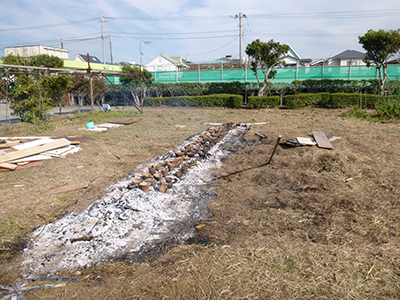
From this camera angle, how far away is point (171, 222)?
3.30 m

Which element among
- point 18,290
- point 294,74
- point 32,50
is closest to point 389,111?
point 294,74

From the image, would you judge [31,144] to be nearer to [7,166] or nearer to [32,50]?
[7,166]

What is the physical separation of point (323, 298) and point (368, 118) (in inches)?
420

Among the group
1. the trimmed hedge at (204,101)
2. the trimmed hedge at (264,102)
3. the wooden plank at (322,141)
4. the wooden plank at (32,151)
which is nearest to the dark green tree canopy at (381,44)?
the trimmed hedge at (264,102)

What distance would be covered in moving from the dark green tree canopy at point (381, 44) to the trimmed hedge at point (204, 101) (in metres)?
7.23

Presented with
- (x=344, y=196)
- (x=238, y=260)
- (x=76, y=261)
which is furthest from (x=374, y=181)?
(x=76, y=261)

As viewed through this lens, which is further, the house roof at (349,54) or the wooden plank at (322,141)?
the house roof at (349,54)

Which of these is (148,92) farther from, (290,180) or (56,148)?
(290,180)

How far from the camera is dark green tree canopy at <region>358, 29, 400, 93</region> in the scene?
13.4 meters

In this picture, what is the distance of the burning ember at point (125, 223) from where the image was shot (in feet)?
8.71

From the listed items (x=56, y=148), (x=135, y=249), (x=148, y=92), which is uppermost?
(x=148, y=92)

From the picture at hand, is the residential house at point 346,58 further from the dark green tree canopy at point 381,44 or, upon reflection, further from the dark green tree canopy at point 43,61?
the dark green tree canopy at point 43,61

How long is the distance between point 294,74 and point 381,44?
5804 millimetres

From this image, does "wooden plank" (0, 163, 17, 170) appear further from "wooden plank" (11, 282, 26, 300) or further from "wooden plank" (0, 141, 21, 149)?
"wooden plank" (11, 282, 26, 300)
